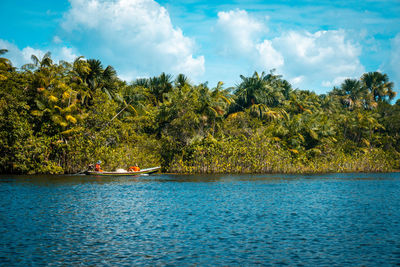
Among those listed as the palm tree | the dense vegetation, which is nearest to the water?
the dense vegetation

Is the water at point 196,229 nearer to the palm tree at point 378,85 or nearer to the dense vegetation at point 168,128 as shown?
the dense vegetation at point 168,128

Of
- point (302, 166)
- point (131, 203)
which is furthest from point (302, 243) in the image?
point (302, 166)

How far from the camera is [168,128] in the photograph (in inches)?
2031

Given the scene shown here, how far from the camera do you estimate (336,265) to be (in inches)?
455

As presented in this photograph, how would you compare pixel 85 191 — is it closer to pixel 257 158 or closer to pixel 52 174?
pixel 52 174

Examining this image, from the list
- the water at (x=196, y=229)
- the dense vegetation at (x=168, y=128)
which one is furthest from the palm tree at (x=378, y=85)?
the water at (x=196, y=229)

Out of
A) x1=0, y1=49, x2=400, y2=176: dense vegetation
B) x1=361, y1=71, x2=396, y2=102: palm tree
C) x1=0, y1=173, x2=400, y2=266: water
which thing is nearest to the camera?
x1=0, y1=173, x2=400, y2=266: water

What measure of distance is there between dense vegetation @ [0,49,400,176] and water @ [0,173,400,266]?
16066 millimetres

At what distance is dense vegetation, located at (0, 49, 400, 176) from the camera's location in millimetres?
43688

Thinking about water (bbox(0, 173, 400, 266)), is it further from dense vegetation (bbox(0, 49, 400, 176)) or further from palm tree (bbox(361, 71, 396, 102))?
palm tree (bbox(361, 71, 396, 102))

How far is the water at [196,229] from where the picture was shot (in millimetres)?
12320

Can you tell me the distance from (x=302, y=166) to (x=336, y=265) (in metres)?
42.6

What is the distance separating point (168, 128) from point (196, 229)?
35.6 metres

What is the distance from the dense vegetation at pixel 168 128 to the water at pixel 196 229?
52.7 ft
